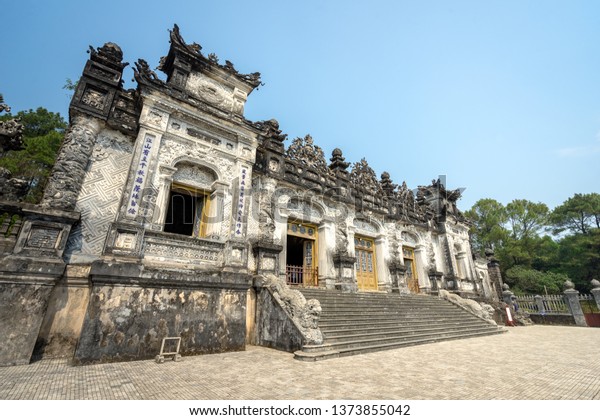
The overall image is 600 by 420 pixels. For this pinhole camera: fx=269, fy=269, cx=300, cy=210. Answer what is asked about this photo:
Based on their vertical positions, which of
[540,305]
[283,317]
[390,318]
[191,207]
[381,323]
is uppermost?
[191,207]

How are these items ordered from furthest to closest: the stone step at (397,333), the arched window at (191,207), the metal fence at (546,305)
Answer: the metal fence at (546,305) → the arched window at (191,207) → the stone step at (397,333)

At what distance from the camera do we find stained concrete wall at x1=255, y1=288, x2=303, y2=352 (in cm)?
675

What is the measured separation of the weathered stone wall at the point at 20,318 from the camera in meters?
4.99

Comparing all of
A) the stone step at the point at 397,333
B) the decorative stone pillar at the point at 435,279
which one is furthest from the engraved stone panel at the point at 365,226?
the stone step at the point at 397,333

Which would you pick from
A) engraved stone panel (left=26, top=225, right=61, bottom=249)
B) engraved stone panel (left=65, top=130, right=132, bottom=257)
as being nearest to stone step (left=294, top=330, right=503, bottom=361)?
engraved stone panel (left=65, top=130, right=132, bottom=257)

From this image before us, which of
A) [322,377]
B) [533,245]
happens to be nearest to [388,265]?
[322,377]

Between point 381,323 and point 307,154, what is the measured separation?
8.00 meters

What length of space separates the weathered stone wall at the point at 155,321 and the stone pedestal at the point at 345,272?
5.08 metres

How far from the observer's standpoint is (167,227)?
1175 centimetres

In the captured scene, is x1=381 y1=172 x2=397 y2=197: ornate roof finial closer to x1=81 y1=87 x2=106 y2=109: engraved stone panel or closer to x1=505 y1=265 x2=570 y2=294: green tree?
x1=81 y1=87 x2=106 y2=109: engraved stone panel

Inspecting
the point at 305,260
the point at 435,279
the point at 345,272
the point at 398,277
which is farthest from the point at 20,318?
the point at 435,279

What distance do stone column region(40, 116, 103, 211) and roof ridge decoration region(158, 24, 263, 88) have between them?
4.04 metres

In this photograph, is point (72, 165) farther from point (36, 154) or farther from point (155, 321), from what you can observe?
point (36, 154)

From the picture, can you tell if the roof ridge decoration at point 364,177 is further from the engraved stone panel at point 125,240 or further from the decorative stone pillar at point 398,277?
the engraved stone panel at point 125,240
